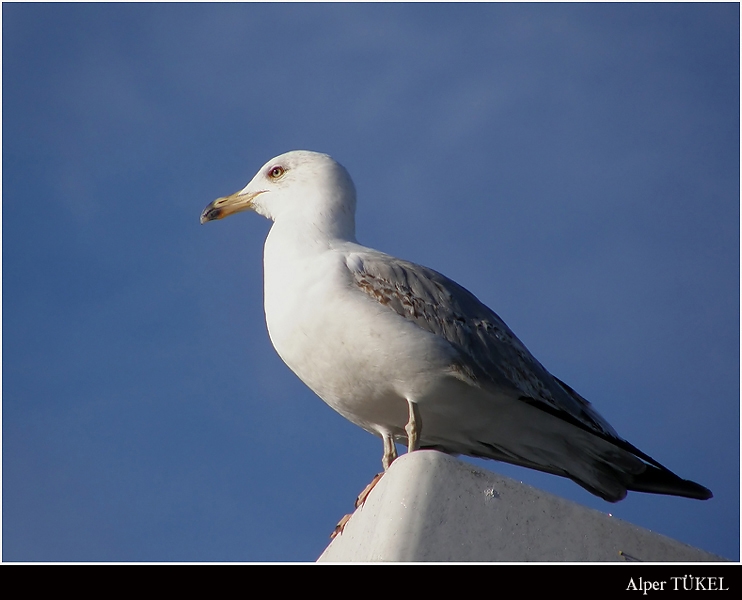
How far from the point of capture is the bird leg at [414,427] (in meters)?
5.80

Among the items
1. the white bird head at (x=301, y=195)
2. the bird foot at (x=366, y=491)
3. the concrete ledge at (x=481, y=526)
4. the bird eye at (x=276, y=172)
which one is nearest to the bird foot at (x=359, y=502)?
the bird foot at (x=366, y=491)

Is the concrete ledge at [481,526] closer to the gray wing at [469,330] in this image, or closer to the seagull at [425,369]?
the seagull at [425,369]

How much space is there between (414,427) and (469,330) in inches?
27.3

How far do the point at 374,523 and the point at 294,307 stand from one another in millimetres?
1785

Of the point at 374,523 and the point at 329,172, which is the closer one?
the point at 374,523

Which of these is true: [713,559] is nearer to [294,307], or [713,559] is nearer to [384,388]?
[384,388]

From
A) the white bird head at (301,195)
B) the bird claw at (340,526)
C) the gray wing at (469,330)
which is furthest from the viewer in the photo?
the white bird head at (301,195)

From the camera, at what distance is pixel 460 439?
6.27 m

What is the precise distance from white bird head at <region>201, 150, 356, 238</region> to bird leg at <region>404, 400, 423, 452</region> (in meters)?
1.42

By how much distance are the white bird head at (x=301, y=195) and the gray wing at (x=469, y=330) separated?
0.69 m

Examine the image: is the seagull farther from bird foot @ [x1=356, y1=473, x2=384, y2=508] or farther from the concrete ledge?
the concrete ledge

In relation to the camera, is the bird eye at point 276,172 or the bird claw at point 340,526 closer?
the bird claw at point 340,526

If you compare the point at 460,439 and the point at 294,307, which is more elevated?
the point at 294,307
